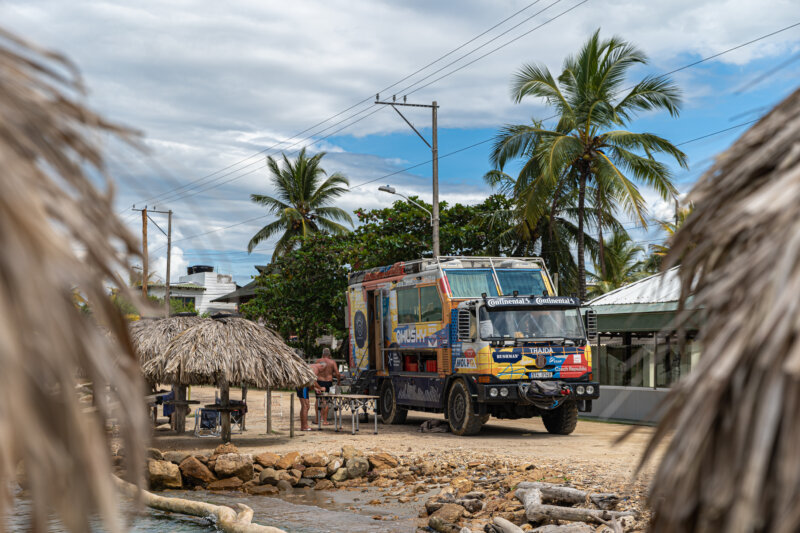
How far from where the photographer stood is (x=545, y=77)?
77.7ft

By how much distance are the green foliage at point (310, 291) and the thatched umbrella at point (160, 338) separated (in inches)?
395

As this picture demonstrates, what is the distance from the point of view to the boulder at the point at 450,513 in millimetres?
10454

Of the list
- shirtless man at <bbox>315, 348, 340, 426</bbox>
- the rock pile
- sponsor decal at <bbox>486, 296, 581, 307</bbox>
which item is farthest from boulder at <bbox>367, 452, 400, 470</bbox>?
shirtless man at <bbox>315, 348, 340, 426</bbox>

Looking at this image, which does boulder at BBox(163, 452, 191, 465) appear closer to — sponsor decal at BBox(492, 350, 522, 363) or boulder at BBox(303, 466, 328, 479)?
boulder at BBox(303, 466, 328, 479)

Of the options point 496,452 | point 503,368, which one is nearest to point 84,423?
point 496,452

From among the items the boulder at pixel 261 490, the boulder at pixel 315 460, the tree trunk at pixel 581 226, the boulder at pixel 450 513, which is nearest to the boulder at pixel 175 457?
the boulder at pixel 261 490

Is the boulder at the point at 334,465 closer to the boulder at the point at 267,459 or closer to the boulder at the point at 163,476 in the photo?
the boulder at the point at 267,459

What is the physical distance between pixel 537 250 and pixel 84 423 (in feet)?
87.2

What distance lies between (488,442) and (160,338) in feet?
25.2

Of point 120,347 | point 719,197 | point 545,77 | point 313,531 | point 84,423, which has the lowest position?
point 313,531

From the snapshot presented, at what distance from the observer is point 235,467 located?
1398cm

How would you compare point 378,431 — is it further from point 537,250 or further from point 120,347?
point 120,347

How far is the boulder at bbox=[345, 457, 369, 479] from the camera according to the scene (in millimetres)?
14047

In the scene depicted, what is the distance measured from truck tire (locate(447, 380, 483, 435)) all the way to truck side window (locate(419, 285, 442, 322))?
144 cm
